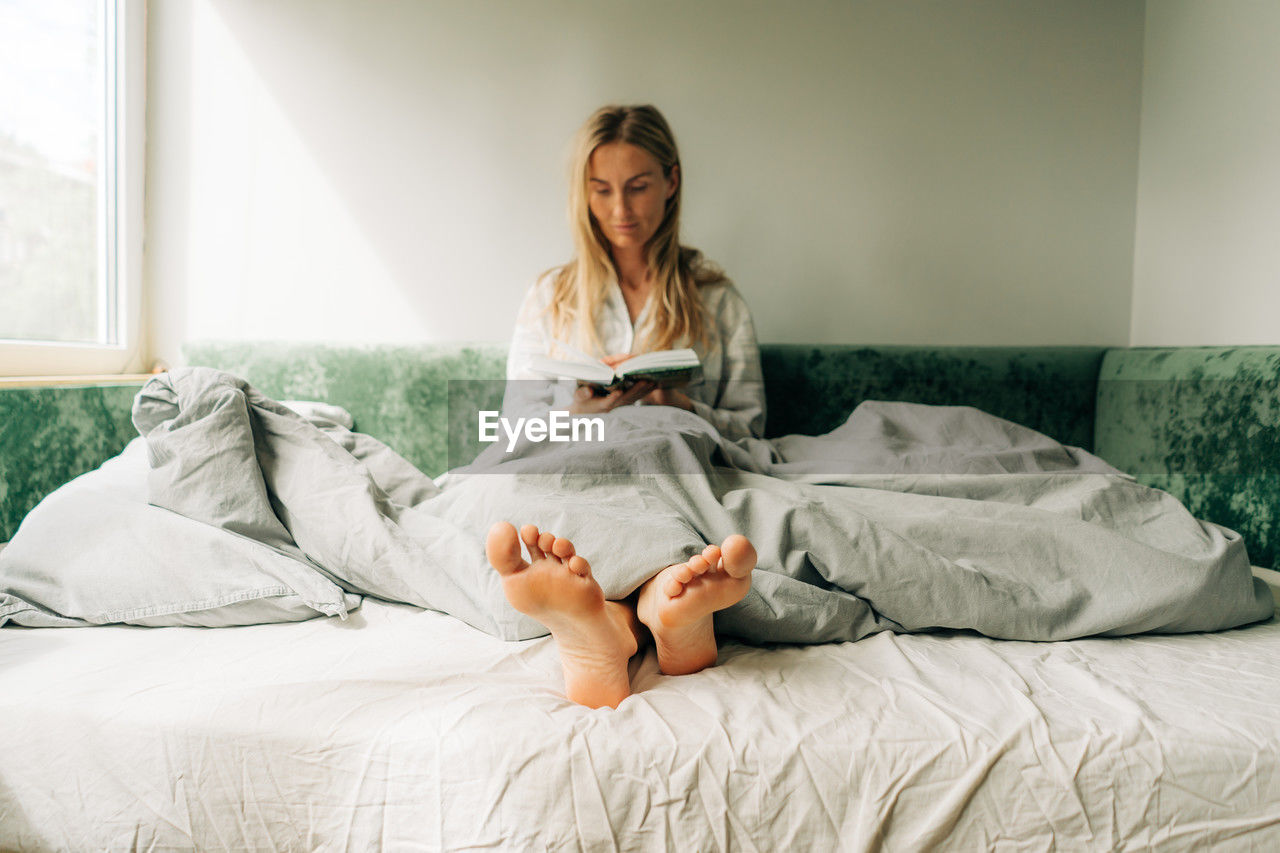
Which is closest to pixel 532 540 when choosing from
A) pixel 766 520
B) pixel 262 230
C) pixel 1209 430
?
pixel 766 520

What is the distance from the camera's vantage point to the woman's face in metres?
1.42

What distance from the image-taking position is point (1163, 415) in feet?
4.45

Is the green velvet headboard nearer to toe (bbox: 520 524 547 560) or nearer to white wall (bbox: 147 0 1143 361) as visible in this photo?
white wall (bbox: 147 0 1143 361)

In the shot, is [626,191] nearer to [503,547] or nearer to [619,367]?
[619,367]

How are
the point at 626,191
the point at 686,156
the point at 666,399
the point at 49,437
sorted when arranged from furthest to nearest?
the point at 686,156, the point at 626,191, the point at 666,399, the point at 49,437

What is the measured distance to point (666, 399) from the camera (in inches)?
49.4

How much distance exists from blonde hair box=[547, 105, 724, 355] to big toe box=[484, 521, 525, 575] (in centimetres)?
82

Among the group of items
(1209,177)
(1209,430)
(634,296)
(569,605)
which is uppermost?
(1209,177)

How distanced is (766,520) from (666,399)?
43cm

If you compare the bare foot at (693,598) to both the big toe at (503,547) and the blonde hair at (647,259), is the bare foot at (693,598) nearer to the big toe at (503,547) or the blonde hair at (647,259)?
the big toe at (503,547)

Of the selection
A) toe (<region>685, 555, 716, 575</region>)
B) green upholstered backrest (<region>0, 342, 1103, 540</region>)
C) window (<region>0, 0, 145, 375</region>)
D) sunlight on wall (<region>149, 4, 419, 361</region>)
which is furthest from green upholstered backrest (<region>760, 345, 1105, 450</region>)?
window (<region>0, 0, 145, 375</region>)

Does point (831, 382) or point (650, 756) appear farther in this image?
point (831, 382)

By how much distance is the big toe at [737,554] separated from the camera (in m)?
0.63

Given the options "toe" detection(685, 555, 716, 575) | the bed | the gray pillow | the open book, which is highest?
the open book
